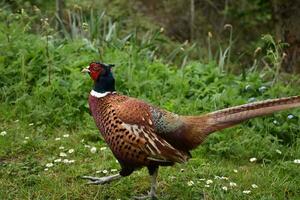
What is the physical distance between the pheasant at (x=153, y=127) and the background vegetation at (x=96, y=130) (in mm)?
506

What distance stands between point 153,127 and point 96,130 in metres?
1.59

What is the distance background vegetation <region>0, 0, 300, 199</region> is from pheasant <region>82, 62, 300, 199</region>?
51 cm

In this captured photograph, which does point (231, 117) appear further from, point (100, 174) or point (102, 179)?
point (100, 174)

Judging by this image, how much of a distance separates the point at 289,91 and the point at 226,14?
559cm

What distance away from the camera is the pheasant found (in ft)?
12.6

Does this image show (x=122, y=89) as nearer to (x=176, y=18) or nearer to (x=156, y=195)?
(x=156, y=195)

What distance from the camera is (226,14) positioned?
11430 mm

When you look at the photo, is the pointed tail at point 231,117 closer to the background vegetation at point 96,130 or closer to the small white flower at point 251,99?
the background vegetation at point 96,130

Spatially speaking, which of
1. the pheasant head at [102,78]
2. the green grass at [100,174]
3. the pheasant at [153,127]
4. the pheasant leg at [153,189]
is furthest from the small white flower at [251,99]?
the pheasant head at [102,78]

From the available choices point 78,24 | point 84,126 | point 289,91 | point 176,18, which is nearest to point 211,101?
point 289,91

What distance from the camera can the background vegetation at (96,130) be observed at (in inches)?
175

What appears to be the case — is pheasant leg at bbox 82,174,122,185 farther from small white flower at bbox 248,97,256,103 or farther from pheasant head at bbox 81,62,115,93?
small white flower at bbox 248,97,256,103

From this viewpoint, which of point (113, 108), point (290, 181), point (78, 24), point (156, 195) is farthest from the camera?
point (78, 24)

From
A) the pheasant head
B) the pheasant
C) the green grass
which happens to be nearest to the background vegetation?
the green grass
